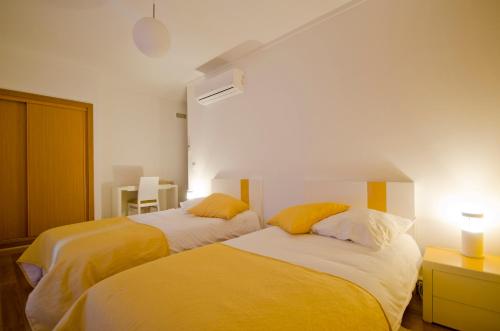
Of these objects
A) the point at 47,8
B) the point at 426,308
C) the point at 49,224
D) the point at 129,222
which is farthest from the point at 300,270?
the point at 49,224

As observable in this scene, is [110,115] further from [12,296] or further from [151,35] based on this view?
[12,296]

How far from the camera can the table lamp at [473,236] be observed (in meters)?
1.55

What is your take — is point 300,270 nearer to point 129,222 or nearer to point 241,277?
point 241,277

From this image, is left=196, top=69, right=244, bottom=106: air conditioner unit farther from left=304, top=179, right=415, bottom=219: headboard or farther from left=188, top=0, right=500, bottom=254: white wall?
left=304, top=179, right=415, bottom=219: headboard

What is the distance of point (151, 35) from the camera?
1.97m

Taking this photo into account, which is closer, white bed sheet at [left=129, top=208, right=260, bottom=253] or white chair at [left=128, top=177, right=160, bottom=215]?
white bed sheet at [left=129, top=208, right=260, bottom=253]

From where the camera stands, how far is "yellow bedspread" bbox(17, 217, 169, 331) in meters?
1.43

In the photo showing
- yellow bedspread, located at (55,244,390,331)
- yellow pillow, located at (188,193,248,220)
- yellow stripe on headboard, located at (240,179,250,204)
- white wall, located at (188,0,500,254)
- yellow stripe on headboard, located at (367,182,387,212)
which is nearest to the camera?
yellow bedspread, located at (55,244,390,331)

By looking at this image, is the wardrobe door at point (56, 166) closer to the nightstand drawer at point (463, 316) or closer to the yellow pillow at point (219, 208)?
the yellow pillow at point (219, 208)

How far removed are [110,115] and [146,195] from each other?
152 centimetres

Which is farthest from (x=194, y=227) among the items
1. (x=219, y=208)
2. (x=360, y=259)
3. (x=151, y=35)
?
(x=151, y=35)

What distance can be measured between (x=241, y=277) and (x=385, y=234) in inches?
42.0

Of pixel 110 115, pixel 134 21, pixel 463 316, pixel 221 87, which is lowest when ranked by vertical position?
pixel 463 316

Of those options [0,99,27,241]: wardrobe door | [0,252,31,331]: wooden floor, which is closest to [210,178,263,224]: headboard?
[0,252,31,331]: wooden floor
